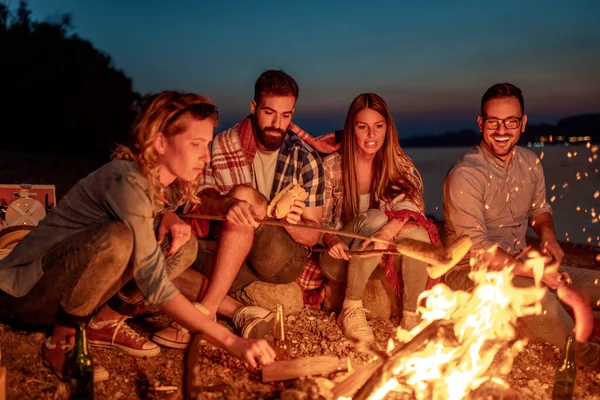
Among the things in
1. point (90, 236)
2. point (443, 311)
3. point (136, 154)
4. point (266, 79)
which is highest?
point (266, 79)

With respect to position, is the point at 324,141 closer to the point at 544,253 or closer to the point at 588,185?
the point at 544,253

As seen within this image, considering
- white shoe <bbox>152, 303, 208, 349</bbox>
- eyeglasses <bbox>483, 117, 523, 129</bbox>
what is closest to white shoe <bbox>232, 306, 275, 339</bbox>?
white shoe <bbox>152, 303, 208, 349</bbox>

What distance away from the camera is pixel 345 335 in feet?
15.0

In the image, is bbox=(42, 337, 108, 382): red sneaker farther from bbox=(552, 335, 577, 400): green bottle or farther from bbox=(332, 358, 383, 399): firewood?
bbox=(552, 335, 577, 400): green bottle

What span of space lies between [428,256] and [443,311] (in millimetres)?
583

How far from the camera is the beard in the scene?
4.82 metres

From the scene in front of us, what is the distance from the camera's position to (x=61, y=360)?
11.3ft

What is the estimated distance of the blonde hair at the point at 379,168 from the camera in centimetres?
503

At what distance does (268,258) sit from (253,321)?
20.8 inches

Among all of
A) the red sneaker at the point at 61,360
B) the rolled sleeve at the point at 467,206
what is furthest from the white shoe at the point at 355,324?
the red sneaker at the point at 61,360

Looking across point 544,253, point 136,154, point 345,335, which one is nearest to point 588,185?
point 544,253

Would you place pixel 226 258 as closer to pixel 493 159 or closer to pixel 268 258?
pixel 268 258

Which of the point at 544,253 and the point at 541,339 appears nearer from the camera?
the point at 541,339

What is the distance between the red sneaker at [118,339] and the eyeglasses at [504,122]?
3152 millimetres
